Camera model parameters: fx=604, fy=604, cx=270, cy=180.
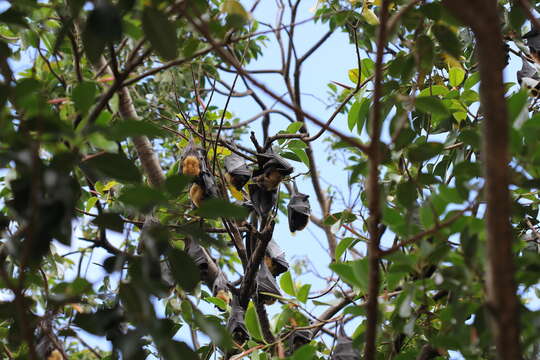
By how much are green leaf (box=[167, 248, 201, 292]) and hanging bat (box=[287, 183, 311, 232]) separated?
1836mm

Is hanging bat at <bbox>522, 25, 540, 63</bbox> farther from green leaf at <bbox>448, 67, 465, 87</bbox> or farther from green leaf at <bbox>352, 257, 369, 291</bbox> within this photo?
green leaf at <bbox>352, 257, 369, 291</bbox>

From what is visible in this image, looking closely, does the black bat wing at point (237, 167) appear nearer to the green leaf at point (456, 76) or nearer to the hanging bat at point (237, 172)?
the hanging bat at point (237, 172)

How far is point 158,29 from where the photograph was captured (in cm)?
94

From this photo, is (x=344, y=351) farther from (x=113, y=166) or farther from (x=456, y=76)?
(x=456, y=76)

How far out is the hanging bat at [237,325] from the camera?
90.1 inches

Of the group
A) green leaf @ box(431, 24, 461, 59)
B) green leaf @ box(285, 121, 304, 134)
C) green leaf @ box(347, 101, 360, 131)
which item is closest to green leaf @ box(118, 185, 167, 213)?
green leaf @ box(431, 24, 461, 59)

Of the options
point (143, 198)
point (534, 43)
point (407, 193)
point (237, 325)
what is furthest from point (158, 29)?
point (534, 43)

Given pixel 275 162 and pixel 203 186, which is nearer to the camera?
pixel 275 162

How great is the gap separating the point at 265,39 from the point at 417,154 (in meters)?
3.83

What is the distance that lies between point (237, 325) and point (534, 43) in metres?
1.68

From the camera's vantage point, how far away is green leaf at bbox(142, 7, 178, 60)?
36.9 inches

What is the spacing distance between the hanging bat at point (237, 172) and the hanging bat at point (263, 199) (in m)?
0.22

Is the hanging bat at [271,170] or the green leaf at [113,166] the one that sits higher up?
the hanging bat at [271,170]

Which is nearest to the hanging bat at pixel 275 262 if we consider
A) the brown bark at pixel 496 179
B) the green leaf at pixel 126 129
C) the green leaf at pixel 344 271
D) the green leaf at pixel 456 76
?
the green leaf at pixel 456 76
